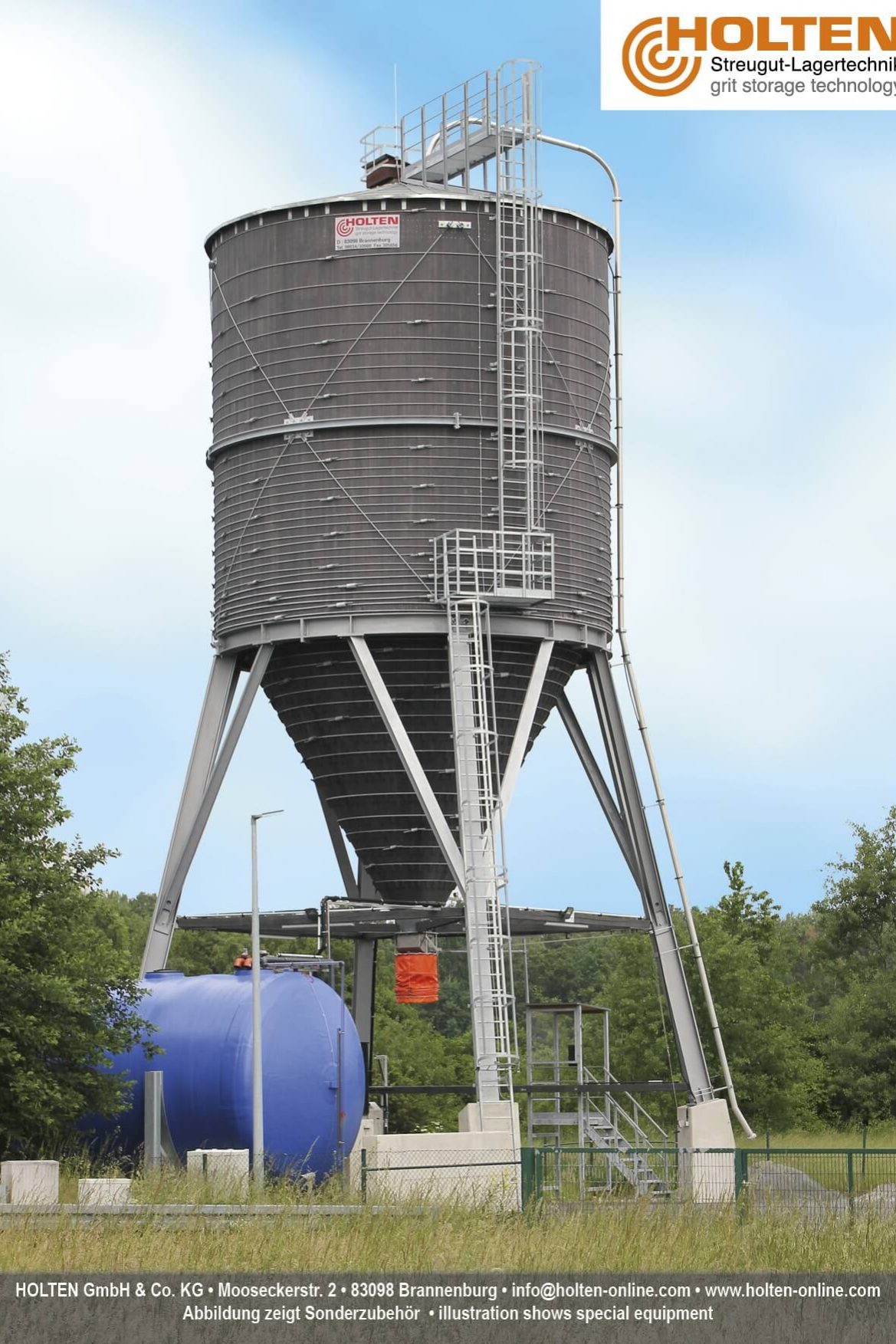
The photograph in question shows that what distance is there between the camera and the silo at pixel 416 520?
34.7 meters

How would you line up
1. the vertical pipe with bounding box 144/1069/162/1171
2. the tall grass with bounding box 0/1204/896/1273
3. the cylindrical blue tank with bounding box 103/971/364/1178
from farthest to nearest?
the cylindrical blue tank with bounding box 103/971/364/1178, the vertical pipe with bounding box 144/1069/162/1171, the tall grass with bounding box 0/1204/896/1273

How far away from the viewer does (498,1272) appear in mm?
17969

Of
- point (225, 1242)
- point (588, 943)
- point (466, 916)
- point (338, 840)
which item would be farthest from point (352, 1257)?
point (588, 943)

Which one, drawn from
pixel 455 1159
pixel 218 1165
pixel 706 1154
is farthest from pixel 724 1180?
pixel 218 1165

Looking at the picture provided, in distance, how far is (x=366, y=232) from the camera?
3553 cm

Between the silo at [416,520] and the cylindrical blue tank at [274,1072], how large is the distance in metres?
3.24

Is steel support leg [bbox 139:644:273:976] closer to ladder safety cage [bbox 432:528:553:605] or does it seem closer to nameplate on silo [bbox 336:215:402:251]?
ladder safety cage [bbox 432:528:553:605]

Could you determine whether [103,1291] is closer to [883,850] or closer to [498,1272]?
[498,1272]

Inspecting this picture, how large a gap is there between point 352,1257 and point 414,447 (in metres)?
17.2

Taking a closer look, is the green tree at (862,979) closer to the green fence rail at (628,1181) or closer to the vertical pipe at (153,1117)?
the green fence rail at (628,1181)

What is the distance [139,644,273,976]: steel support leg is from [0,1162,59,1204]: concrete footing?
31.2ft

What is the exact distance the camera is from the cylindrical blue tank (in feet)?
102

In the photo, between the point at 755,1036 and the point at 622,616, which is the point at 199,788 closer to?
the point at 622,616

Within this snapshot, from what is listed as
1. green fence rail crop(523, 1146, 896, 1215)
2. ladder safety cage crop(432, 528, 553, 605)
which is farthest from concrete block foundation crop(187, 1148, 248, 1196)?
ladder safety cage crop(432, 528, 553, 605)
